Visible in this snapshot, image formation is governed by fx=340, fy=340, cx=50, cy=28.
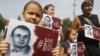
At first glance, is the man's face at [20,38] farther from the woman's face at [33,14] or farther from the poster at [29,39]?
the woman's face at [33,14]

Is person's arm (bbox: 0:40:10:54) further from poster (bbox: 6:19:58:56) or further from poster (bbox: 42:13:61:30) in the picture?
poster (bbox: 42:13:61:30)

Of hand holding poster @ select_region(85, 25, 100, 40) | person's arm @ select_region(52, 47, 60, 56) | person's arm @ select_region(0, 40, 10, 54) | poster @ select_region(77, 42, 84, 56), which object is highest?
person's arm @ select_region(0, 40, 10, 54)

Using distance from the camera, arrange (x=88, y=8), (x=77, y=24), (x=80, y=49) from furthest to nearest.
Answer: (x=80, y=49) → (x=88, y=8) → (x=77, y=24)

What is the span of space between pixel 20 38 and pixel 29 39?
Answer: 0.39 ft

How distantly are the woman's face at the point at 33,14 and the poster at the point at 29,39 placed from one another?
8cm

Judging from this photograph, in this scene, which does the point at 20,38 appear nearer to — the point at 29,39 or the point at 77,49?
the point at 29,39

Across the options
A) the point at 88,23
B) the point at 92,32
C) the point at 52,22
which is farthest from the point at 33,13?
the point at 52,22

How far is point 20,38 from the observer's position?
3.31 m

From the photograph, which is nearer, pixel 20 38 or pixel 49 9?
pixel 20 38

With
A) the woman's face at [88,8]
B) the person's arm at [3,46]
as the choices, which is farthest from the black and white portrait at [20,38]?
the woman's face at [88,8]

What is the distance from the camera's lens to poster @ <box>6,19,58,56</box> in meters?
3.23

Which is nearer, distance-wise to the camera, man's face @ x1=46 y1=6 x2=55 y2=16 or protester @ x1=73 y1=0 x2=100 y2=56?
protester @ x1=73 y1=0 x2=100 y2=56

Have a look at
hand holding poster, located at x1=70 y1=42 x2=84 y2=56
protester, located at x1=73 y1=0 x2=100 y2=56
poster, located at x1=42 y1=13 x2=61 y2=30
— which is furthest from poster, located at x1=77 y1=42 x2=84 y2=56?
poster, located at x1=42 y1=13 x2=61 y2=30

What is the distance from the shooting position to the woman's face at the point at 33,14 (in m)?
3.47
